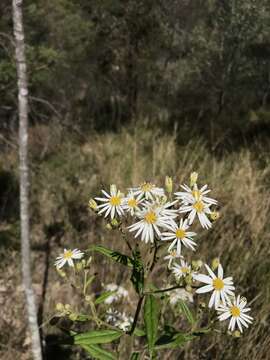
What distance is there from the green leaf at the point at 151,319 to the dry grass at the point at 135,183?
0.92m

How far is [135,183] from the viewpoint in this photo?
3.16m

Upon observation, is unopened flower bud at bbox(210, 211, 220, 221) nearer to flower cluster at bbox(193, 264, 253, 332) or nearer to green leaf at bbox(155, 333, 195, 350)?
flower cluster at bbox(193, 264, 253, 332)

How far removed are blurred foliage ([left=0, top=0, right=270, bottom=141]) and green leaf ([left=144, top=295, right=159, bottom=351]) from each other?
13.2 feet

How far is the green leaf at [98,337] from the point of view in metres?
1.28

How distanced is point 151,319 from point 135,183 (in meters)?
2.03

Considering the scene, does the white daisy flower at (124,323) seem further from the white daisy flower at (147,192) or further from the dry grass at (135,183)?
the white daisy flower at (147,192)

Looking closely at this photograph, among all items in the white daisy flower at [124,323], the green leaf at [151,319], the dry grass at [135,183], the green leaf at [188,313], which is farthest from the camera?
the dry grass at [135,183]

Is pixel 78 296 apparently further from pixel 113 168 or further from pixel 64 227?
pixel 113 168

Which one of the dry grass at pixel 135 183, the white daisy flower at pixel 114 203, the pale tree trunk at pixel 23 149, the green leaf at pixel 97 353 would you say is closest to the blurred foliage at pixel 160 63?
the dry grass at pixel 135 183

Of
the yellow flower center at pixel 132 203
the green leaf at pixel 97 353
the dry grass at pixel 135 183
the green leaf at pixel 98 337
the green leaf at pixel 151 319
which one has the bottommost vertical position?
the dry grass at pixel 135 183

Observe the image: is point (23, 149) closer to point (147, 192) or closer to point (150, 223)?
point (147, 192)

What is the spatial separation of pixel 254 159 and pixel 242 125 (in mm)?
1950

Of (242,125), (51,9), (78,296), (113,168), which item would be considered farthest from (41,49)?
(242,125)

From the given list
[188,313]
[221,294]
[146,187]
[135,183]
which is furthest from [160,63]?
[221,294]
